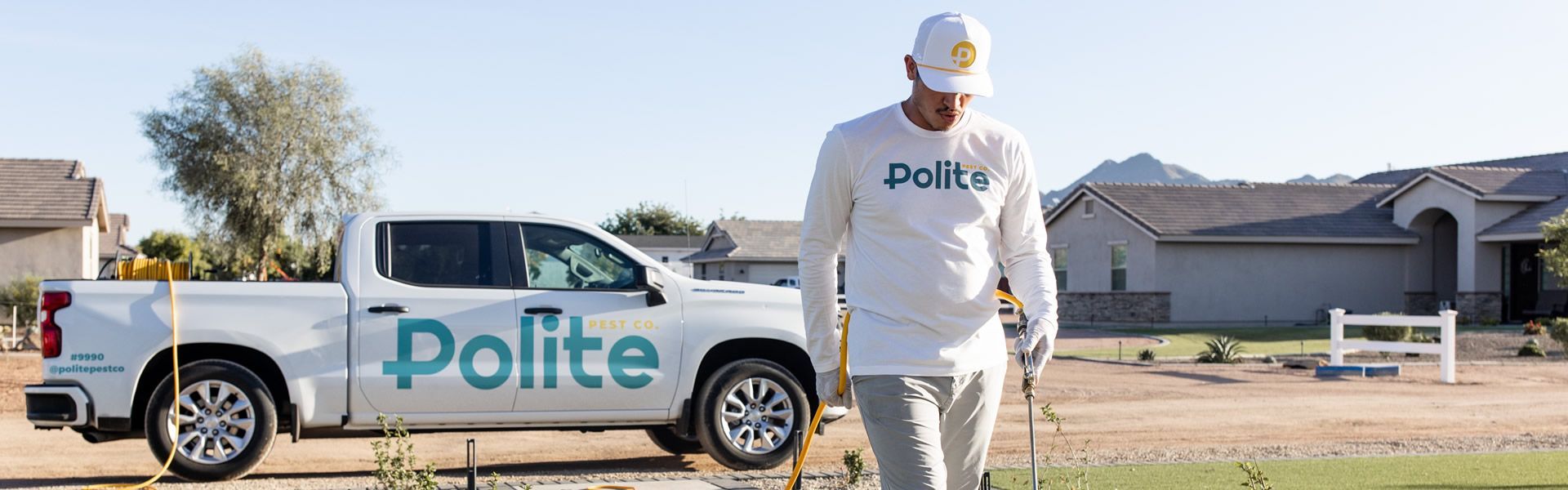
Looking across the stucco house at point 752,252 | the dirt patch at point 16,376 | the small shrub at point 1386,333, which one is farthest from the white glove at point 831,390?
the stucco house at point 752,252

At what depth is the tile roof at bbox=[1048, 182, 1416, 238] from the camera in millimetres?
38219

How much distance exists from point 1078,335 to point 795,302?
23.2 metres

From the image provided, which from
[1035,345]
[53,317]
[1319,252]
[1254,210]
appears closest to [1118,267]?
[1254,210]

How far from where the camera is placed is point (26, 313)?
93.5 feet

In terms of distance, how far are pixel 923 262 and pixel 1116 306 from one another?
36292 millimetres

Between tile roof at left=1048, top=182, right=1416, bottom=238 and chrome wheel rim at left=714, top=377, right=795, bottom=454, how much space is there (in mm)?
29542

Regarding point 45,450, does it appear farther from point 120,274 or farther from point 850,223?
point 850,223

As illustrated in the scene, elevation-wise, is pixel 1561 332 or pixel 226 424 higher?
pixel 1561 332

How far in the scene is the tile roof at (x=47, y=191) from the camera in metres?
31.8

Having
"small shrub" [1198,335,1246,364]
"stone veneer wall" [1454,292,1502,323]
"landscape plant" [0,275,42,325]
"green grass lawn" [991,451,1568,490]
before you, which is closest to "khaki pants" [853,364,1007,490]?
"green grass lawn" [991,451,1568,490]

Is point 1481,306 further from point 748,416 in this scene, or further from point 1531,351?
point 748,416

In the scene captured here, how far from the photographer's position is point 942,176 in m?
4.13

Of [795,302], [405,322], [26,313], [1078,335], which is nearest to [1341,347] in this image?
[1078,335]

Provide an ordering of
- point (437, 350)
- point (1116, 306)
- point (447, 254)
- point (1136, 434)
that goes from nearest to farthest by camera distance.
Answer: point (437, 350) < point (447, 254) < point (1136, 434) < point (1116, 306)
